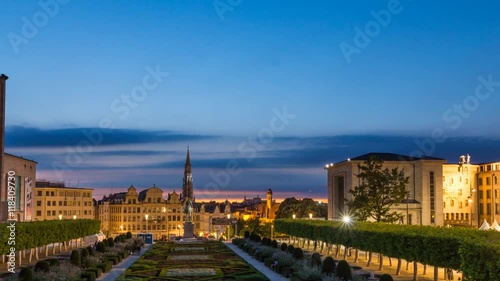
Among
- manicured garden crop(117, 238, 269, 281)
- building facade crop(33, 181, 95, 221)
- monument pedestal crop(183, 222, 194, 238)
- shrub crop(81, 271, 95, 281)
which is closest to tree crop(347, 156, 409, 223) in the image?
manicured garden crop(117, 238, 269, 281)

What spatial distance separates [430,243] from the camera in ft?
127

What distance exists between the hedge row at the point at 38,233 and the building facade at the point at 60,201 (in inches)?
3300

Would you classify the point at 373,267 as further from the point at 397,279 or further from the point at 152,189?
the point at 152,189

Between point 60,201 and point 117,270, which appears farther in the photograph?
point 60,201

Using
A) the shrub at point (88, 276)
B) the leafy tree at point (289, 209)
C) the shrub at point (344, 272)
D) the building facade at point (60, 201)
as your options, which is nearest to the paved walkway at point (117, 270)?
the shrub at point (88, 276)

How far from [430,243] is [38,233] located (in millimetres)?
31072

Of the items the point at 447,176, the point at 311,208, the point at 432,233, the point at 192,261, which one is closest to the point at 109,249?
the point at 192,261

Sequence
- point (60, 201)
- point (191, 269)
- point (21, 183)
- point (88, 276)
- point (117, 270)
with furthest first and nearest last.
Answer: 1. point (60, 201)
2. point (21, 183)
3. point (117, 270)
4. point (191, 269)
5. point (88, 276)

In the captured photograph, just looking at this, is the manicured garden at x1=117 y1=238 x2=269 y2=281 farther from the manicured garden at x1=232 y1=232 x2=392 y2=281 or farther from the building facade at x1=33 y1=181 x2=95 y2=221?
the building facade at x1=33 y1=181 x2=95 y2=221

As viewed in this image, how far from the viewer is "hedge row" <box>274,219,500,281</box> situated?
26.5 m

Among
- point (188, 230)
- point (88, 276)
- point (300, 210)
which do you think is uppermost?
point (300, 210)

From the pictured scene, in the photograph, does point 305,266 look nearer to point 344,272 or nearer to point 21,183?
point 344,272

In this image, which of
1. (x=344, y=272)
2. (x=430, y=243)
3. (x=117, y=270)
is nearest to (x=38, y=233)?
(x=117, y=270)

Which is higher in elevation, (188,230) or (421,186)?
(421,186)
